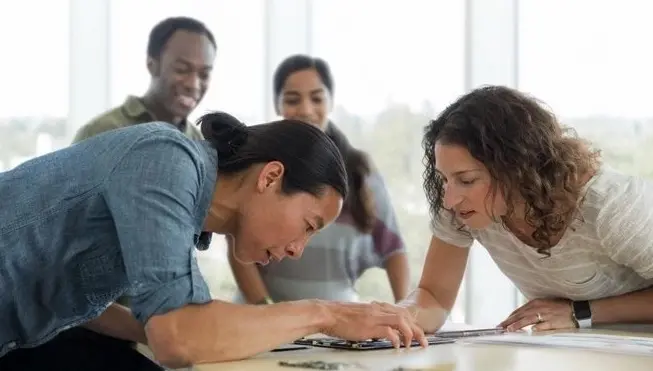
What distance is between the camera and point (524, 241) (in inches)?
75.8

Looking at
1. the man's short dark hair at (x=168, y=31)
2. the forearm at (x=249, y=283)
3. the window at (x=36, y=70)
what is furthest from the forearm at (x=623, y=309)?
the window at (x=36, y=70)

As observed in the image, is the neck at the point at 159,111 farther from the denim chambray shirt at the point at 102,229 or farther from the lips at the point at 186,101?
the denim chambray shirt at the point at 102,229

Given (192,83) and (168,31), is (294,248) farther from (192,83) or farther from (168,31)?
(168,31)

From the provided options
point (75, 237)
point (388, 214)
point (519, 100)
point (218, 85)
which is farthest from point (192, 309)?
point (218, 85)

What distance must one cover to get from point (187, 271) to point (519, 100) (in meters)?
0.83

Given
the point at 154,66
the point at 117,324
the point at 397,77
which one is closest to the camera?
the point at 117,324

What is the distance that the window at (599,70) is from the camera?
10.3ft

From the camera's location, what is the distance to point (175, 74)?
287cm

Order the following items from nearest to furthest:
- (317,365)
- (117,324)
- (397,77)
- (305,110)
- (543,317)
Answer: (317,365) → (117,324) → (543,317) → (305,110) → (397,77)

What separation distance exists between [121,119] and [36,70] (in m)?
0.96

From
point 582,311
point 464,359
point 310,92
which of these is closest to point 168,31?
point 310,92

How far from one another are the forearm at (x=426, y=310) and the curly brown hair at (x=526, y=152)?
0.27m

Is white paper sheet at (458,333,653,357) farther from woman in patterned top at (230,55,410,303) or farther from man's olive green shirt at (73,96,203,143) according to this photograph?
man's olive green shirt at (73,96,203,143)

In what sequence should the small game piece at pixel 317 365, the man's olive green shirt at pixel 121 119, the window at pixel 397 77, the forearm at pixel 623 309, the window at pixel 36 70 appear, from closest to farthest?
the small game piece at pixel 317 365 < the forearm at pixel 623 309 < the man's olive green shirt at pixel 121 119 < the window at pixel 397 77 < the window at pixel 36 70
